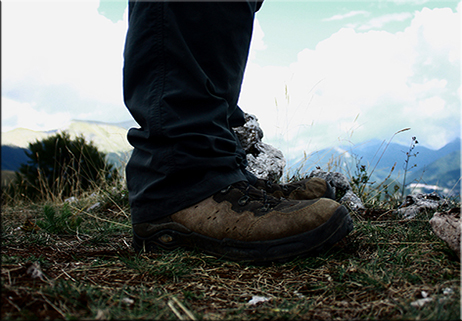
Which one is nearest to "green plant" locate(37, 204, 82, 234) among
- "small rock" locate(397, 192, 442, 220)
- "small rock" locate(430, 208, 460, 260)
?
"small rock" locate(430, 208, 460, 260)

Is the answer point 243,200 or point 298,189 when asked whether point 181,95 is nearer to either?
point 243,200

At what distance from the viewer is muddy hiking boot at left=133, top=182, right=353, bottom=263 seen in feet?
4.85

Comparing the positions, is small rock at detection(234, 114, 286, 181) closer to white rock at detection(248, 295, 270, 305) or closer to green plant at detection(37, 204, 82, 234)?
green plant at detection(37, 204, 82, 234)

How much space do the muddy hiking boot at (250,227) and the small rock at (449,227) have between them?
37cm

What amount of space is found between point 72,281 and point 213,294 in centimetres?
54

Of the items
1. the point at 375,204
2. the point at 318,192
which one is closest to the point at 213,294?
the point at 318,192

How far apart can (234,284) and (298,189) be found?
1135 mm

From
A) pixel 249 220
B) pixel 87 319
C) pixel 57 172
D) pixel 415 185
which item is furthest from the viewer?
pixel 57 172

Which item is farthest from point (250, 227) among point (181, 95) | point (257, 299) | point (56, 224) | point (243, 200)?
point (56, 224)

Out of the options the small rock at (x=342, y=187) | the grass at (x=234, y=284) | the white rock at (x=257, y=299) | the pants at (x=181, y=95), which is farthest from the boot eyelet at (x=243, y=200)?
the small rock at (x=342, y=187)

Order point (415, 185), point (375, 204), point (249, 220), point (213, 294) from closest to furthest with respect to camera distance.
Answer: point (213, 294), point (249, 220), point (375, 204), point (415, 185)

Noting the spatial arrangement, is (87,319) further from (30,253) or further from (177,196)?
(30,253)

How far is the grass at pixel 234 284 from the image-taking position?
98 cm

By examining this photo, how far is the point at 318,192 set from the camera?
7.62ft
